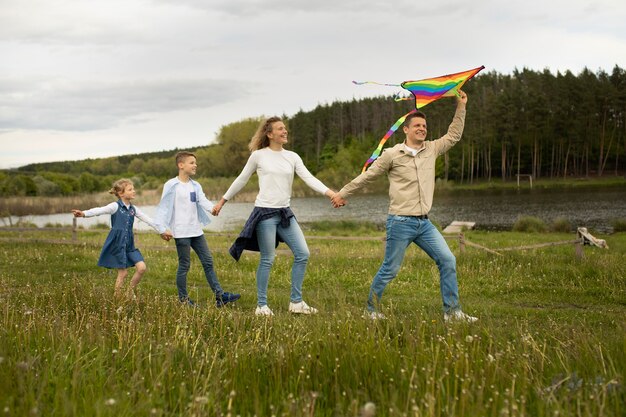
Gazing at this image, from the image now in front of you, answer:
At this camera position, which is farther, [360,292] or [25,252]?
[25,252]

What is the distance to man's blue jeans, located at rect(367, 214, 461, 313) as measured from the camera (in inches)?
254

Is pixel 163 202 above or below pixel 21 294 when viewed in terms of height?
above

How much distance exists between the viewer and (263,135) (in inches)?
285

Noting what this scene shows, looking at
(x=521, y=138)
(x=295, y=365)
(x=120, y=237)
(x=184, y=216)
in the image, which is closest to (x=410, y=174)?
(x=295, y=365)

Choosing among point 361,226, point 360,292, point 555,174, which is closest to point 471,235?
point 361,226

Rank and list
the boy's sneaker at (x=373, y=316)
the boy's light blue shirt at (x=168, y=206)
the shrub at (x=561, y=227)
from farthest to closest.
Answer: the shrub at (x=561, y=227)
the boy's light blue shirt at (x=168, y=206)
the boy's sneaker at (x=373, y=316)

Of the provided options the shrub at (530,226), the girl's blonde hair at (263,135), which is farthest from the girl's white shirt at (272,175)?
the shrub at (530,226)

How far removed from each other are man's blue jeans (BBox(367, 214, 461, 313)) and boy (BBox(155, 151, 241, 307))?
2.63 m

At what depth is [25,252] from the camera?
14.5m

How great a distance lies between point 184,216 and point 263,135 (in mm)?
1723

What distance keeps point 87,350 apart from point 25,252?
11565 mm

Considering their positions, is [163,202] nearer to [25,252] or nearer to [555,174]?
[25,252]

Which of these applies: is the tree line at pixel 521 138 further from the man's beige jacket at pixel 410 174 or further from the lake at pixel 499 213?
the man's beige jacket at pixel 410 174

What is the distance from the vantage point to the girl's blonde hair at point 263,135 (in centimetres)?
718
